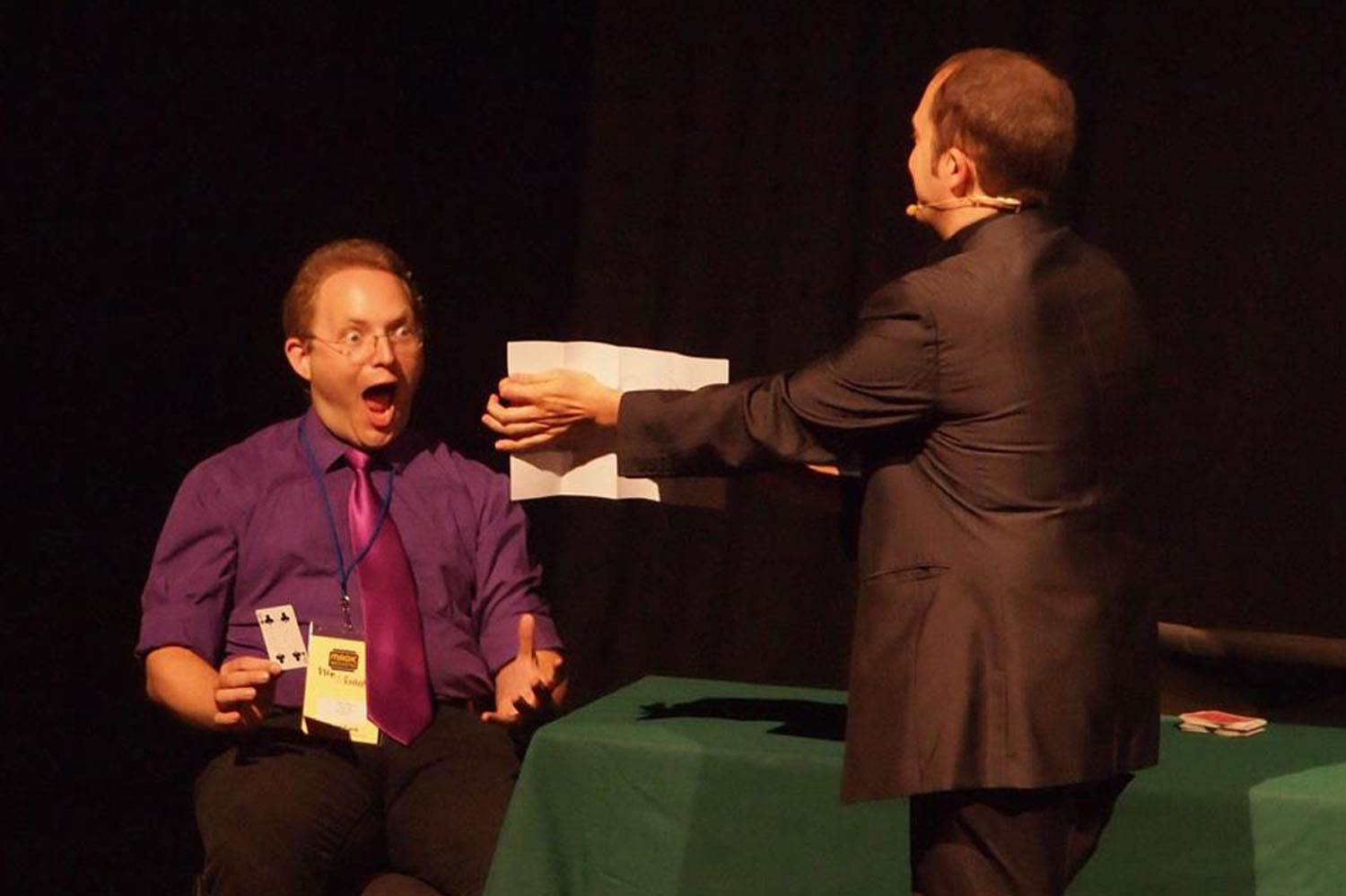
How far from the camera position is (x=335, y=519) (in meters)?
3.00

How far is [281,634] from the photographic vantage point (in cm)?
289

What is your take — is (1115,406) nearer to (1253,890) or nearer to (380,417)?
(1253,890)

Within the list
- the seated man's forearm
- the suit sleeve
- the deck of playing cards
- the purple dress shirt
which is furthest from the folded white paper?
the deck of playing cards

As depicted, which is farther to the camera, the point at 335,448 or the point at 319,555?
the point at 335,448

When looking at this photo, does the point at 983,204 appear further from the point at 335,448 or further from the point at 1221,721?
the point at 335,448

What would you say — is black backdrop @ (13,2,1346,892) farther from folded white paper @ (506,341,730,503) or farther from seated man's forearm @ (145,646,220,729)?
folded white paper @ (506,341,730,503)

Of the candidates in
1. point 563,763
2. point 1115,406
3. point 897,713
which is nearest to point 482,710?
point 563,763

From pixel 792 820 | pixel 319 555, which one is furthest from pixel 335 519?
pixel 792 820

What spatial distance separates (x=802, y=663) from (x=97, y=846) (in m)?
1.71

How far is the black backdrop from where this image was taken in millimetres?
4270

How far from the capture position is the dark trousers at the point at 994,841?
2.14m

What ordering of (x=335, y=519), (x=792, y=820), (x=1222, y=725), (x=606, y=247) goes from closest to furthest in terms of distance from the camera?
(x=792, y=820), (x=1222, y=725), (x=335, y=519), (x=606, y=247)

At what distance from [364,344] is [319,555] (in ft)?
1.18

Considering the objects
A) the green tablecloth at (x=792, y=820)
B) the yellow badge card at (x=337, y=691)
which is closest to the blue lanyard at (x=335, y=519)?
the yellow badge card at (x=337, y=691)
